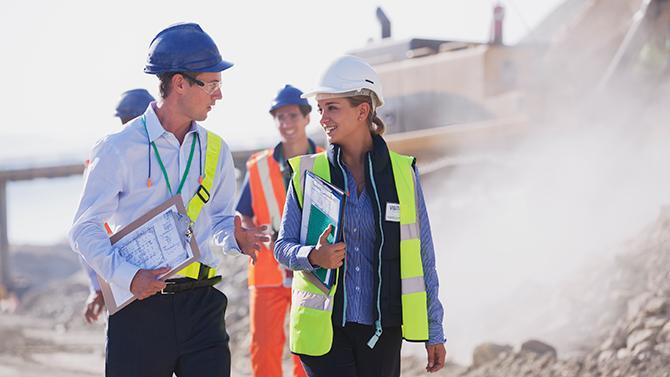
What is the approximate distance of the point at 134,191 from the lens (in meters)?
4.27

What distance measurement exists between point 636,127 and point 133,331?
11619 mm

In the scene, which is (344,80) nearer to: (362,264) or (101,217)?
(362,264)

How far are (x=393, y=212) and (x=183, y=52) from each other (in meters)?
0.99

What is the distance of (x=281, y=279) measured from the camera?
6.52 m

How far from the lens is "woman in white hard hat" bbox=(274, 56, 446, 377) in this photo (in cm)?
426

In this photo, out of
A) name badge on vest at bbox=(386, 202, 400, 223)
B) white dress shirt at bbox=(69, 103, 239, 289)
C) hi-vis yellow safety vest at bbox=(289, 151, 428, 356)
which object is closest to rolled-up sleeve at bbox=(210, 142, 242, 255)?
white dress shirt at bbox=(69, 103, 239, 289)

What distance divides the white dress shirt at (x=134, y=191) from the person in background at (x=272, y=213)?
1963 millimetres

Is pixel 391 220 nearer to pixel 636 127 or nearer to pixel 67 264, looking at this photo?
pixel 636 127

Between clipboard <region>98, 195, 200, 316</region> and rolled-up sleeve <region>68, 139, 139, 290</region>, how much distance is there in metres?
0.07

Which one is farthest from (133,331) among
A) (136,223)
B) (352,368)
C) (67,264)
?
Result: (67,264)

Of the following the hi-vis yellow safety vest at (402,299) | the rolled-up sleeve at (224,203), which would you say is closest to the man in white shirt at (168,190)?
the rolled-up sleeve at (224,203)

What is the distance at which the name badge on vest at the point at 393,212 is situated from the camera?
Answer: 4270mm

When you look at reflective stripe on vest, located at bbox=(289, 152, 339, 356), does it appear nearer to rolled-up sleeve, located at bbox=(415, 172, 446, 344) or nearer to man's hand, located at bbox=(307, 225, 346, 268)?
man's hand, located at bbox=(307, 225, 346, 268)

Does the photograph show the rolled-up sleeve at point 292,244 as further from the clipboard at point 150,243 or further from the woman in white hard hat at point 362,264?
the clipboard at point 150,243
